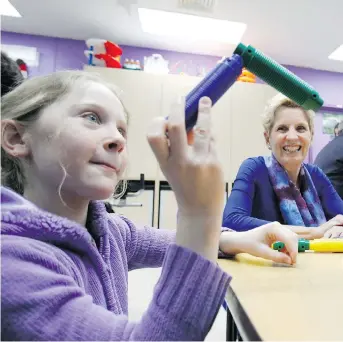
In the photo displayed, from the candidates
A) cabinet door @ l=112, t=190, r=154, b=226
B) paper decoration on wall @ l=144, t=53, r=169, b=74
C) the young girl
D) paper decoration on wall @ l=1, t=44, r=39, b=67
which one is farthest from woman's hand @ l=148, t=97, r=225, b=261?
paper decoration on wall @ l=1, t=44, r=39, b=67

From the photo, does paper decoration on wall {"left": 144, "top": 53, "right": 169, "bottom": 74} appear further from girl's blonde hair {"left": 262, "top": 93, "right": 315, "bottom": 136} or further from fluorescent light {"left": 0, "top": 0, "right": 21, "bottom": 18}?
girl's blonde hair {"left": 262, "top": 93, "right": 315, "bottom": 136}

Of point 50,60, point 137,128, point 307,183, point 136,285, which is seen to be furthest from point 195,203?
point 50,60

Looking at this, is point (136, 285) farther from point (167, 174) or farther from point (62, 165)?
point (167, 174)

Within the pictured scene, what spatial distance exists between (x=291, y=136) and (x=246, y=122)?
181 cm

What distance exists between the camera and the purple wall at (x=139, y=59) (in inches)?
115

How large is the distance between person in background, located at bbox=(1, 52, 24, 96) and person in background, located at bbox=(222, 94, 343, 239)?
74cm

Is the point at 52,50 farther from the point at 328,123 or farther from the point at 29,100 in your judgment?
→ the point at 328,123

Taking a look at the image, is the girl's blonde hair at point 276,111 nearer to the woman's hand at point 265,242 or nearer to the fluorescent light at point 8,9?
the woman's hand at point 265,242

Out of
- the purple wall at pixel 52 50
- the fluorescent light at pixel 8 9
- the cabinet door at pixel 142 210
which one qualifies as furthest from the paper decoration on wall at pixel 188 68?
the fluorescent light at pixel 8 9

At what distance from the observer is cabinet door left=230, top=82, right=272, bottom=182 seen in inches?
115

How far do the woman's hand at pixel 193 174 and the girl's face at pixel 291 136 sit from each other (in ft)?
3.09

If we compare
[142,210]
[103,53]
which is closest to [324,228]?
[142,210]

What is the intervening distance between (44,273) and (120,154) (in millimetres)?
217

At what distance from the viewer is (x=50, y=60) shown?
9.74 feet
